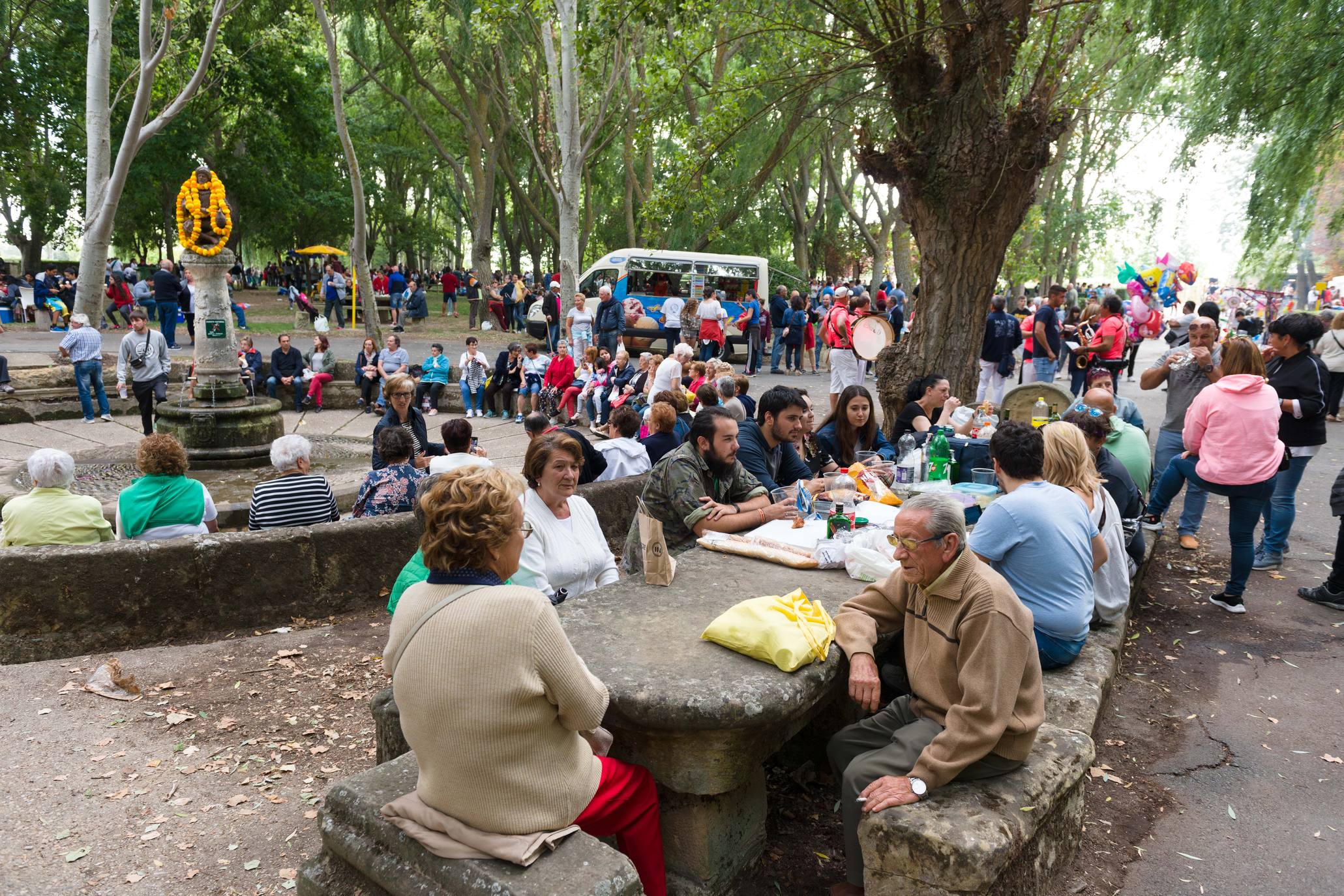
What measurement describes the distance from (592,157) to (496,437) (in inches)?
619

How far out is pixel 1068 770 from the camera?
3008 millimetres

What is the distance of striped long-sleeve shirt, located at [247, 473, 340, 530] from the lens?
5.64m

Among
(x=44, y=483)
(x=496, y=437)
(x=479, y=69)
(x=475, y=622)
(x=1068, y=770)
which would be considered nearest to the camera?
(x=475, y=622)

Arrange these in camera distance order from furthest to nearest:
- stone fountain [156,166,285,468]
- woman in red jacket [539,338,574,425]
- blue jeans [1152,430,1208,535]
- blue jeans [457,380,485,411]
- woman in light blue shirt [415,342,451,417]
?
woman in light blue shirt [415,342,451,417]
blue jeans [457,380,485,411]
woman in red jacket [539,338,574,425]
stone fountain [156,166,285,468]
blue jeans [1152,430,1208,535]

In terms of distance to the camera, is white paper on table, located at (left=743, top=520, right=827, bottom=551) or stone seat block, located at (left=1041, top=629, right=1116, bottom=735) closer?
stone seat block, located at (left=1041, top=629, right=1116, bottom=735)

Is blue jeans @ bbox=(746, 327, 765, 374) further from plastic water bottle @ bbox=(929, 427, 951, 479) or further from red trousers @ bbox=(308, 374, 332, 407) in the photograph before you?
plastic water bottle @ bbox=(929, 427, 951, 479)

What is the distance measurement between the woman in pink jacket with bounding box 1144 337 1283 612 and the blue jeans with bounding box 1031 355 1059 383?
6253mm

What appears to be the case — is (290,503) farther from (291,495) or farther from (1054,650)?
(1054,650)

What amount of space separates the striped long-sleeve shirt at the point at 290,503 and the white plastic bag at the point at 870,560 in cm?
348

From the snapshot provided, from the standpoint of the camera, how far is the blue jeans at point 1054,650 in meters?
3.78

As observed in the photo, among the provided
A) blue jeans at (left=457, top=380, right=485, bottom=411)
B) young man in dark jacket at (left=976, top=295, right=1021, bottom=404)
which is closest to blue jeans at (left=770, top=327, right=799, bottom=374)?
blue jeans at (left=457, top=380, right=485, bottom=411)

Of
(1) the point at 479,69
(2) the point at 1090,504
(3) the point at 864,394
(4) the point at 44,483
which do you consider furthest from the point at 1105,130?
(4) the point at 44,483

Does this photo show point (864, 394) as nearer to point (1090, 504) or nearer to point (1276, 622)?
point (1090, 504)

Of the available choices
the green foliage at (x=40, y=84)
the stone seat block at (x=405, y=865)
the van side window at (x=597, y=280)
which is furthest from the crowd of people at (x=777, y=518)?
the green foliage at (x=40, y=84)
